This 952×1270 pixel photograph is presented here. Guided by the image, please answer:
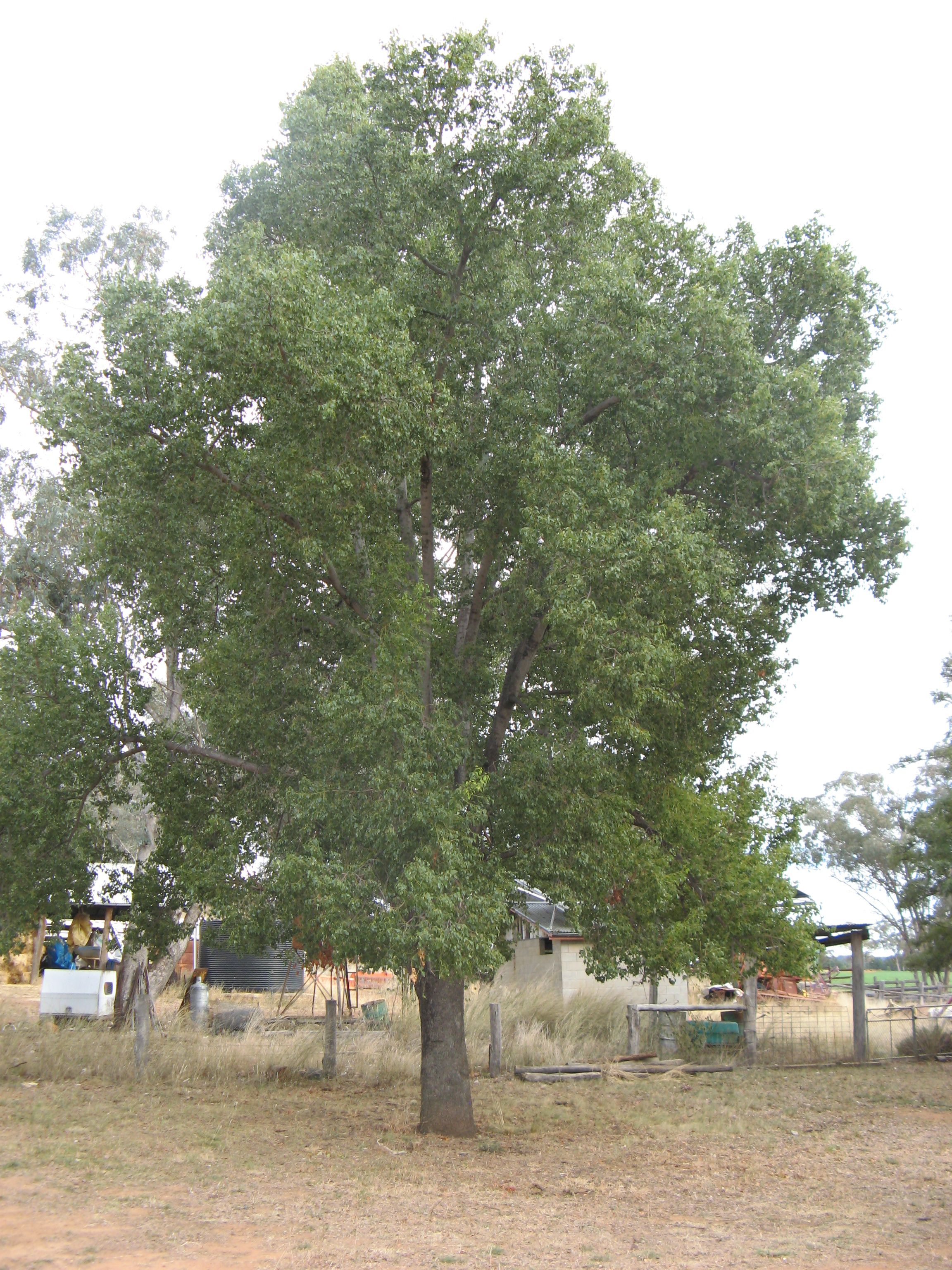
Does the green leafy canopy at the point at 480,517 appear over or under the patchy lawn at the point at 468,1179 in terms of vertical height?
over

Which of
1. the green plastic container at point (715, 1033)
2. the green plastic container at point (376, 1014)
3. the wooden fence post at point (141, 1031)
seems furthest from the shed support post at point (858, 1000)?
the wooden fence post at point (141, 1031)

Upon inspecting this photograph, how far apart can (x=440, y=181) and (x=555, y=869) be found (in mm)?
7735

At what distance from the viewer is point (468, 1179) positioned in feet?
33.1

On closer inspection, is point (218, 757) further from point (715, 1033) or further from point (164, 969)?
point (715, 1033)

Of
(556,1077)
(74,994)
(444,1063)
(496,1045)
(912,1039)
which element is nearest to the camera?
(444,1063)

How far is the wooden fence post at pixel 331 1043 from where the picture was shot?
54.0 ft

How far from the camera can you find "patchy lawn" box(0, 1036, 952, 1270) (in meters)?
7.52

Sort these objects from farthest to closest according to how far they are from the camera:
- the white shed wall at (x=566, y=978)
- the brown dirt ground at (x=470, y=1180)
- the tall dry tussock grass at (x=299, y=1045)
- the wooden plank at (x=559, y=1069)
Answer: the white shed wall at (x=566, y=978) → the wooden plank at (x=559, y=1069) → the tall dry tussock grass at (x=299, y=1045) → the brown dirt ground at (x=470, y=1180)

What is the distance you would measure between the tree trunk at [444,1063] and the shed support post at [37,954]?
20.5 m

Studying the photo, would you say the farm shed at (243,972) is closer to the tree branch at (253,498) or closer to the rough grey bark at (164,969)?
the rough grey bark at (164,969)

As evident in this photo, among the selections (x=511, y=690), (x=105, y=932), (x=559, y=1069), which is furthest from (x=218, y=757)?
(x=105, y=932)

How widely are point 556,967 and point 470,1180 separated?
15.9 meters

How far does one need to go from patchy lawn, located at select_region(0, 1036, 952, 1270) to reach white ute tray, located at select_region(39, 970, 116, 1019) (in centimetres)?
579

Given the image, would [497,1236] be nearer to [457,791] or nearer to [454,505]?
[457,791]
